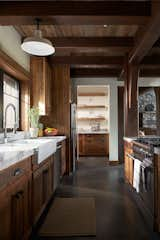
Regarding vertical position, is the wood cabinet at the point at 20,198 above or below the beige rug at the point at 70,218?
above

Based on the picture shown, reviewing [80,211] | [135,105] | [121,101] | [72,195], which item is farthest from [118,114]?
[80,211]

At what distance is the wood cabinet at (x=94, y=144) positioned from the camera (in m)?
8.27

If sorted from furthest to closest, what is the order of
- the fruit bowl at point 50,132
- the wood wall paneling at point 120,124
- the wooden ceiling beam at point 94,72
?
the wood wall paneling at point 120,124 → the wooden ceiling beam at point 94,72 → the fruit bowl at point 50,132

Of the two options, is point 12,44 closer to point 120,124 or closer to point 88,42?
point 88,42

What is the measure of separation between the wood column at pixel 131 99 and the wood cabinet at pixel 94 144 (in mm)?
3781

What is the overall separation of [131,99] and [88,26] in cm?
160

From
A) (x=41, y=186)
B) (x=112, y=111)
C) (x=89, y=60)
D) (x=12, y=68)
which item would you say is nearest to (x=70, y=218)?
(x=41, y=186)

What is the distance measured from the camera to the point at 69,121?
5172mm

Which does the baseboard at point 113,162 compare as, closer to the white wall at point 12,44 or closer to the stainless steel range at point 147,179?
the stainless steel range at point 147,179

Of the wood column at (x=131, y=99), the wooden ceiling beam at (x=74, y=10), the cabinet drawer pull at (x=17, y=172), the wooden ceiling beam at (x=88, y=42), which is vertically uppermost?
the wooden ceiling beam at (x=88, y=42)

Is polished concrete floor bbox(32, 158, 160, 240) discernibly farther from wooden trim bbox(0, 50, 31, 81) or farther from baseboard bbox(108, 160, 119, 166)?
wooden trim bbox(0, 50, 31, 81)

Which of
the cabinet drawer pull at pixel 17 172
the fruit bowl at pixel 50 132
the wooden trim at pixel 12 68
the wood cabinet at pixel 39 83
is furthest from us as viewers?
the fruit bowl at pixel 50 132

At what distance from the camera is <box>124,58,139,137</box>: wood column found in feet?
14.3

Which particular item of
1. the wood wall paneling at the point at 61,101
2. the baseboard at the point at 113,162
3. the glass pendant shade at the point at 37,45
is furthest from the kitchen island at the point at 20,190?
the baseboard at the point at 113,162
